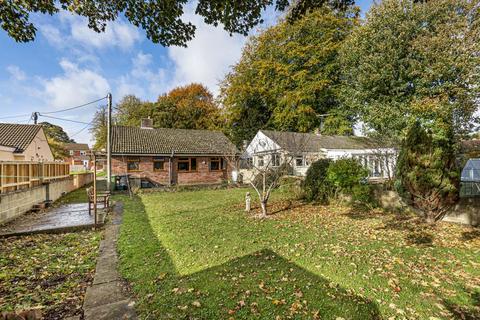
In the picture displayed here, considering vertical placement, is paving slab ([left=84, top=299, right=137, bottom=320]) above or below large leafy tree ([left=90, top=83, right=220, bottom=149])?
below

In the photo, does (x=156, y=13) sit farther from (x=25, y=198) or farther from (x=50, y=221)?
(x=25, y=198)

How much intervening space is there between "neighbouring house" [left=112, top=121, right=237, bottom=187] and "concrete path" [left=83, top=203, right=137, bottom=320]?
12.6 m

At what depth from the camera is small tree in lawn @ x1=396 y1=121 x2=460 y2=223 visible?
22.2 ft

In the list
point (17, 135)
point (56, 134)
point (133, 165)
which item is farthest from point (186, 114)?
point (56, 134)

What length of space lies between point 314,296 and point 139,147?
1820 cm

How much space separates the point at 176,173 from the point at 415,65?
62.0ft

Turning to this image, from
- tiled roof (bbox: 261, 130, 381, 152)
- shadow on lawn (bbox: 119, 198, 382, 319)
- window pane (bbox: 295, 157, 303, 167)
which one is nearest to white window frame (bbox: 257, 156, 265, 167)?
tiled roof (bbox: 261, 130, 381, 152)

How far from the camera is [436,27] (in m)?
14.8

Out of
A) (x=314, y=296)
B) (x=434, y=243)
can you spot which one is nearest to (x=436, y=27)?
(x=434, y=243)

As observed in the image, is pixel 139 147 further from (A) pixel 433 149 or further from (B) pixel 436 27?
(B) pixel 436 27

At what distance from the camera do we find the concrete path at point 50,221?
7194 millimetres

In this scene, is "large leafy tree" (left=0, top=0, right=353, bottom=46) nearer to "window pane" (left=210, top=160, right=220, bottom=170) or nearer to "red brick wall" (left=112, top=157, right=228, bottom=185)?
"red brick wall" (left=112, top=157, right=228, bottom=185)

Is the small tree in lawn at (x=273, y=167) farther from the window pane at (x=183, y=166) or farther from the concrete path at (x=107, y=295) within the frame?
the window pane at (x=183, y=166)

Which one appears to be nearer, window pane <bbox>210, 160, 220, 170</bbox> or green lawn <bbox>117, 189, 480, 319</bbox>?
green lawn <bbox>117, 189, 480, 319</bbox>
